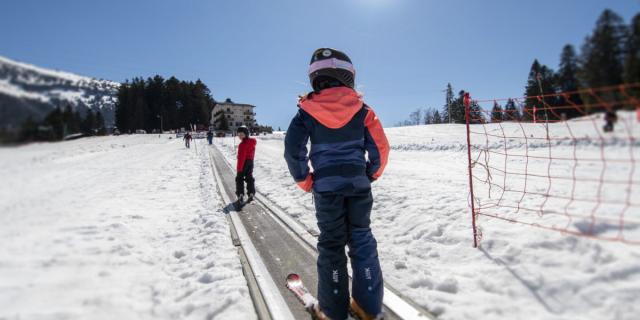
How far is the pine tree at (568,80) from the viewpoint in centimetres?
243

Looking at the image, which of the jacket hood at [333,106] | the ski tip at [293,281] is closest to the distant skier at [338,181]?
the jacket hood at [333,106]

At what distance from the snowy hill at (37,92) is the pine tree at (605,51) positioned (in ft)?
10.9

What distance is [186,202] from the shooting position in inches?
286

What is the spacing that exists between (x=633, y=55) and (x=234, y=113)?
101792 millimetres

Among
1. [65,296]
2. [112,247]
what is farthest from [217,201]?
[65,296]

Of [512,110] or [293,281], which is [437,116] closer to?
[512,110]

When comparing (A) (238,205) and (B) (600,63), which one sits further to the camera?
(A) (238,205)

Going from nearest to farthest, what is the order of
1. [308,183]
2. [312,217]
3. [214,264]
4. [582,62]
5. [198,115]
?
[582,62] → [308,183] → [214,264] → [312,217] → [198,115]

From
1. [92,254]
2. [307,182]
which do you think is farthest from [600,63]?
[92,254]

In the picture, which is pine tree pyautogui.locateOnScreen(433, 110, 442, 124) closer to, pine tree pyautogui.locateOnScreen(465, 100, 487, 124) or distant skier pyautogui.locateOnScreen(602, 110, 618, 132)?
pine tree pyautogui.locateOnScreen(465, 100, 487, 124)

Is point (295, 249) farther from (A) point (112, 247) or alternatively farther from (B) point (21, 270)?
(B) point (21, 270)

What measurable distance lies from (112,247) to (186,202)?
138 inches

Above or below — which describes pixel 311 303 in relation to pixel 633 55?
below

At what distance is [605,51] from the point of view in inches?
81.2
